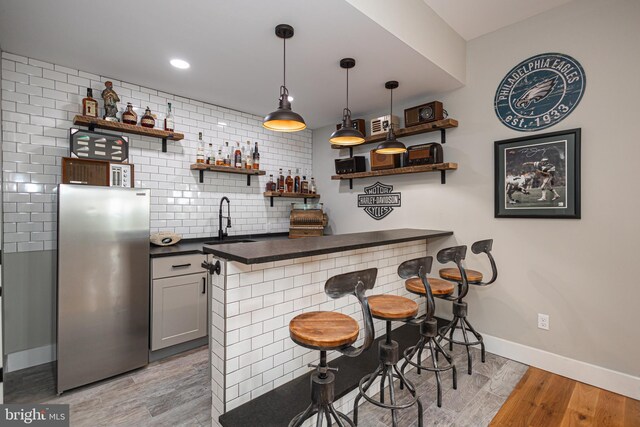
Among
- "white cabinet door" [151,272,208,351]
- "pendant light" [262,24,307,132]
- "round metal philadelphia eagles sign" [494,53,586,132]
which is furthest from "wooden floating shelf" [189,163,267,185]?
"round metal philadelphia eagles sign" [494,53,586,132]

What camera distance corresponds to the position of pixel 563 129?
2.44m

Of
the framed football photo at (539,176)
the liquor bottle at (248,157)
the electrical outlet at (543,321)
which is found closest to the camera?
the framed football photo at (539,176)

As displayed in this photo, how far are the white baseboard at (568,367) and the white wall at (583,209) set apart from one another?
0.05m

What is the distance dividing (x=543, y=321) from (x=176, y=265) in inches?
127

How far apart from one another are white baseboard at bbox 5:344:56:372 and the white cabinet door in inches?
35.3

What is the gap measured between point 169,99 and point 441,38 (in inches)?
111

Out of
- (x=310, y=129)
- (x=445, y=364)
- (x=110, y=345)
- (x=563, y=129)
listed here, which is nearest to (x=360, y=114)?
(x=310, y=129)

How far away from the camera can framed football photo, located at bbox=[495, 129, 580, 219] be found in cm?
239

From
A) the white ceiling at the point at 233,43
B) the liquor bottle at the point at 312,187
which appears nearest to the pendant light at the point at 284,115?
the white ceiling at the point at 233,43

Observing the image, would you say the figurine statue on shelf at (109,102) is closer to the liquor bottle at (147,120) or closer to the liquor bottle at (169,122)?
the liquor bottle at (147,120)

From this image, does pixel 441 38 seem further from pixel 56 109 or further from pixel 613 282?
pixel 56 109

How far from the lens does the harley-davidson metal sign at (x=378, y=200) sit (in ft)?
12.3

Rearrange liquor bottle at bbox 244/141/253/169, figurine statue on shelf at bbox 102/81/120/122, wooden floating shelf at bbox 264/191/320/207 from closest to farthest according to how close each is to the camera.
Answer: figurine statue on shelf at bbox 102/81/120/122, liquor bottle at bbox 244/141/253/169, wooden floating shelf at bbox 264/191/320/207

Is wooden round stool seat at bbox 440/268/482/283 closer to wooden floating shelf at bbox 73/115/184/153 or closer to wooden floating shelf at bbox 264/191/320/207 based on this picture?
wooden floating shelf at bbox 264/191/320/207
